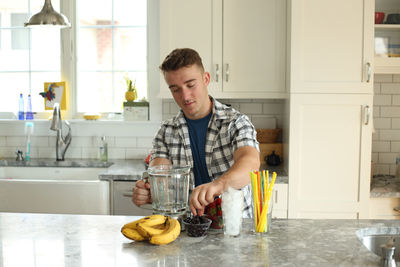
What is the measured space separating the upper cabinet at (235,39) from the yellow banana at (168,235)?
197 centimetres

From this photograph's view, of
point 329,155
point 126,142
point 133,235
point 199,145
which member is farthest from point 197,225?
point 126,142

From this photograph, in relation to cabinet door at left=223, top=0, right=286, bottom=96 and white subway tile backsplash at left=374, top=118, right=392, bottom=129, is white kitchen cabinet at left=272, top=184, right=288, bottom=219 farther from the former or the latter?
white subway tile backsplash at left=374, top=118, right=392, bottom=129

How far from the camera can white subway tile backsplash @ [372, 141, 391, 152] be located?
12.1ft

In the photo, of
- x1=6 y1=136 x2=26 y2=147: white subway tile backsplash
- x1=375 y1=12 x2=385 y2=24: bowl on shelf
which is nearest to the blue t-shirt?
x1=375 y1=12 x2=385 y2=24: bowl on shelf

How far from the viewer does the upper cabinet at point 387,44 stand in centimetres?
329

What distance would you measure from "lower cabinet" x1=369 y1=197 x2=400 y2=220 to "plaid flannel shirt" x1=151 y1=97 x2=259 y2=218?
1.46m

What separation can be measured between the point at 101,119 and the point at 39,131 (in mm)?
563

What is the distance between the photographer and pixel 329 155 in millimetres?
3201

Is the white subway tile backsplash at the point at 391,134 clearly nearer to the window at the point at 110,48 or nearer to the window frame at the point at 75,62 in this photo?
the window frame at the point at 75,62

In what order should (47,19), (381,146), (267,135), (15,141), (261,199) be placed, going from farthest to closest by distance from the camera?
(15,141)
(381,146)
(267,135)
(47,19)
(261,199)

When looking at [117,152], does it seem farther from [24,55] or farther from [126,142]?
[24,55]

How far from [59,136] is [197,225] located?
2541 millimetres

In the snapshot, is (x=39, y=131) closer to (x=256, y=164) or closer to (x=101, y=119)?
(x=101, y=119)

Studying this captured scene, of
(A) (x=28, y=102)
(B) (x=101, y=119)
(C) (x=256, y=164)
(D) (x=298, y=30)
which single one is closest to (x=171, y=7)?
(D) (x=298, y=30)
